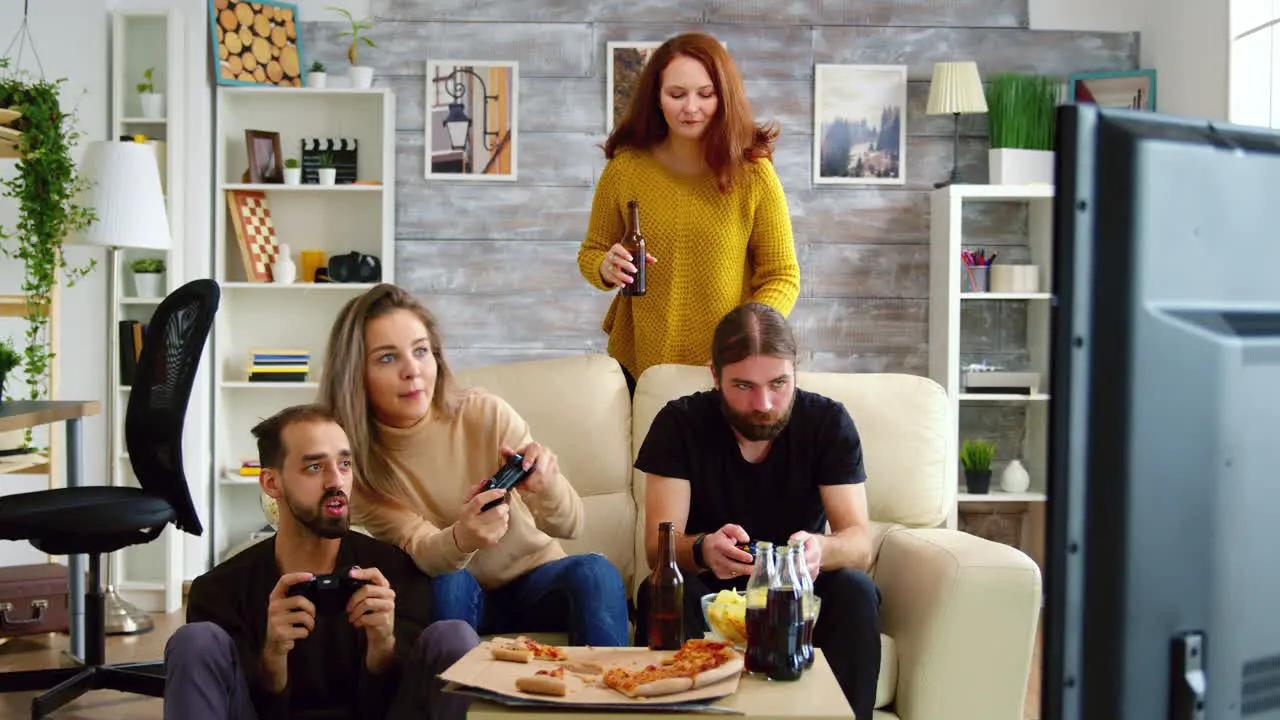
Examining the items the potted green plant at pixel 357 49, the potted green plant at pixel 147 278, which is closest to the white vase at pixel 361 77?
the potted green plant at pixel 357 49

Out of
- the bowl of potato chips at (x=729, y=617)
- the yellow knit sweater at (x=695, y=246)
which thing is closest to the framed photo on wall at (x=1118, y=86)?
the yellow knit sweater at (x=695, y=246)

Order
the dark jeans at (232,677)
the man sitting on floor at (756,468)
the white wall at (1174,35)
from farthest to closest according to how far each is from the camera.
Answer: the white wall at (1174,35) < the man sitting on floor at (756,468) < the dark jeans at (232,677)

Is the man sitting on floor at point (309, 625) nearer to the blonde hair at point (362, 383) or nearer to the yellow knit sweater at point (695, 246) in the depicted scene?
the blonde hair at point (362, 383)

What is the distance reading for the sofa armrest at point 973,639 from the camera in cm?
229

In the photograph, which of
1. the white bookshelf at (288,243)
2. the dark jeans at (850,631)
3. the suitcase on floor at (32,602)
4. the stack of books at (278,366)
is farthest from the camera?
the white bookshelf at (288,243)

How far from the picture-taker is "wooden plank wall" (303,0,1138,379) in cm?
495

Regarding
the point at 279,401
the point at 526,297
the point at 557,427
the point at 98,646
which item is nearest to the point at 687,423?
the point at 557,427

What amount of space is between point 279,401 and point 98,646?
5.64 ft

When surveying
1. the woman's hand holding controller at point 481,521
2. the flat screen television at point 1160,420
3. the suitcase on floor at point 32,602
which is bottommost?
the suitcase on floor at point 32,602

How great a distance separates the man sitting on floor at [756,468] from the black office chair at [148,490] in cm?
145

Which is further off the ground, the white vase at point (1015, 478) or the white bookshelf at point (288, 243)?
the white bookshelf at point (288, 243)

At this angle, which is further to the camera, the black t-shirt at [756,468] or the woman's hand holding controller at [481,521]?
the black t-shirt at [756,468]

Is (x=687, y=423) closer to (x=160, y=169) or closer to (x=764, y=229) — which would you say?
(x=764, y=229)

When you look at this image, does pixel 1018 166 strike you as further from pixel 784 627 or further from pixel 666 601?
pixel 784 627
